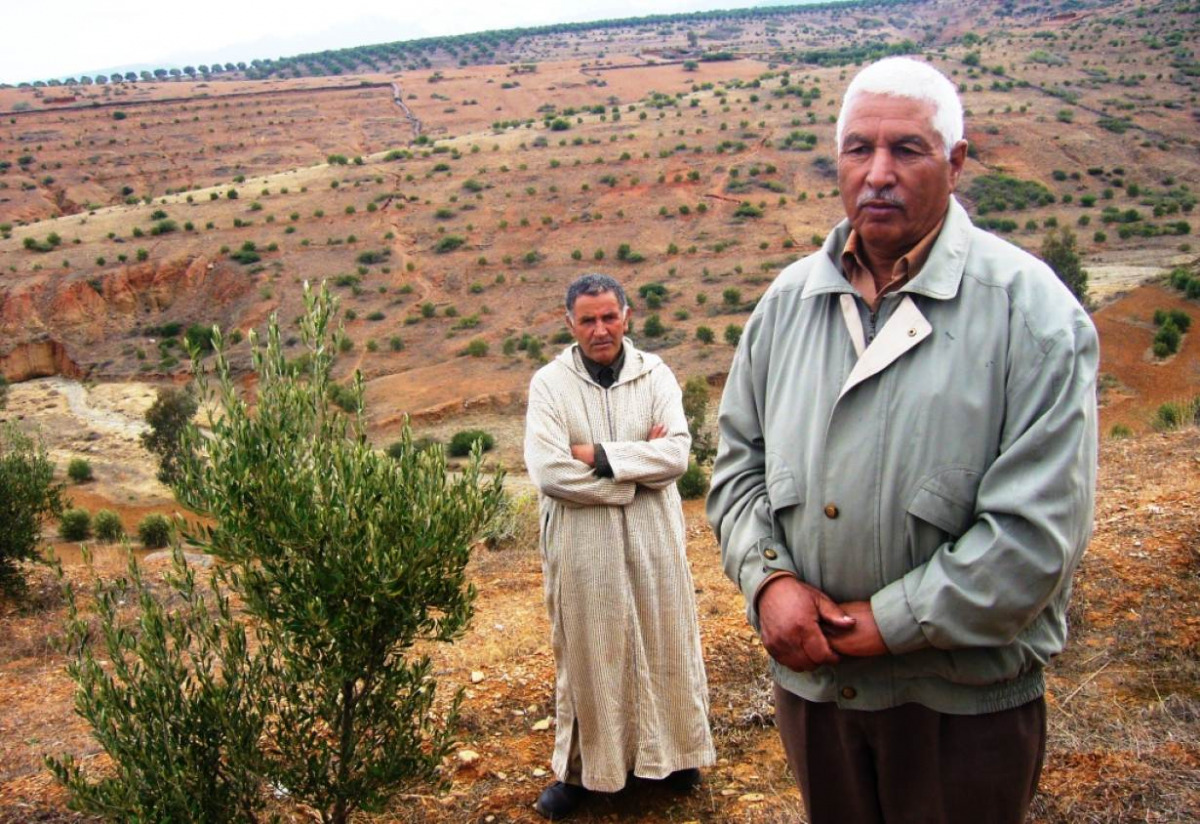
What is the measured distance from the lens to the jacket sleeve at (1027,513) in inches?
64.0

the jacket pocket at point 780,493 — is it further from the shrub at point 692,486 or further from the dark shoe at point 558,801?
the shrub at point 692,486

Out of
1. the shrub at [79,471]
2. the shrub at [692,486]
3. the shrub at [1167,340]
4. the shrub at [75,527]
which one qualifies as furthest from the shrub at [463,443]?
the shrub at [1167,340]

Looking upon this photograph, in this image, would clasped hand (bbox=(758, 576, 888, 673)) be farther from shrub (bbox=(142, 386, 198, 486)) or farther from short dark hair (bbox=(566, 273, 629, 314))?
shrub (bbox=(142, 386, 198, 486))

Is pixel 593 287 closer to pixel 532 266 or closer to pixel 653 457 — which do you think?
pixel 653 457

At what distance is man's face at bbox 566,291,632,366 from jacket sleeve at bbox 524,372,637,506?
11.4 inches

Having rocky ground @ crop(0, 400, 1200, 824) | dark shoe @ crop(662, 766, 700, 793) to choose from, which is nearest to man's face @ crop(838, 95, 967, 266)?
rocky ground @ crop(0, 400, 1200, 824)

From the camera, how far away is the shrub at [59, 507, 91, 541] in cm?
1552

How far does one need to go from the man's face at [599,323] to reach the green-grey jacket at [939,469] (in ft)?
4.85

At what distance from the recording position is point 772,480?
1.99 metres

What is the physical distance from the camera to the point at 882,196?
1849mm

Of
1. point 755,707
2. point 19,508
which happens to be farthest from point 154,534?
point 755,707

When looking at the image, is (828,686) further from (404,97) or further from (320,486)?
(404,97)

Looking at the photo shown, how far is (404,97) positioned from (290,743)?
214ft

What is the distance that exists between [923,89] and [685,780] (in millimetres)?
2772
